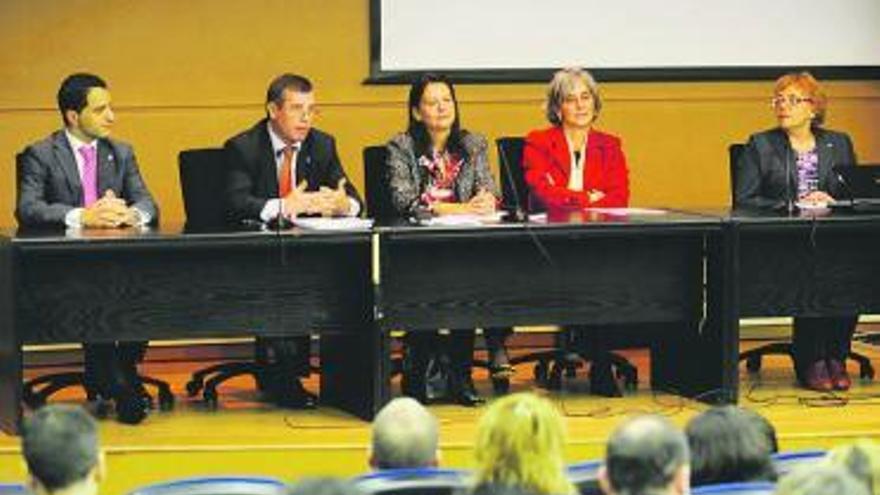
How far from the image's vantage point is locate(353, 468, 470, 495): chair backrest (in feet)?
13.1

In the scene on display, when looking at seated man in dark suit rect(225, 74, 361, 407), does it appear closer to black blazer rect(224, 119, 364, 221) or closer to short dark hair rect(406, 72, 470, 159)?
black blazer rect(224, 119, 364, 221)

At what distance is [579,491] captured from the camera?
4215mm

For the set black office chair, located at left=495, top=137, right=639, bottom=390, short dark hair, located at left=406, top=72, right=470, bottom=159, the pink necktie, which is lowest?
black office chair, located at left=495, top=137, right=639, bottom=390

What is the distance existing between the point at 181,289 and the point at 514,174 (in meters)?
1.63

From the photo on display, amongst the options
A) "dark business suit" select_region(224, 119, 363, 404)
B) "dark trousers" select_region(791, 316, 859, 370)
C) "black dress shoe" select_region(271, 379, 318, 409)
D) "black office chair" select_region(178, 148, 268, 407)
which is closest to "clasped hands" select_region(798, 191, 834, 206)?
"dark trousers" select_region(791, 316, 859, 370)

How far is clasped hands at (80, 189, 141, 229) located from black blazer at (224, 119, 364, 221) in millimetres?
419

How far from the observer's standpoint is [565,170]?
24.7ft

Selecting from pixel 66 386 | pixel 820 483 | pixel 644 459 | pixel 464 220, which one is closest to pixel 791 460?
pixel 644 459

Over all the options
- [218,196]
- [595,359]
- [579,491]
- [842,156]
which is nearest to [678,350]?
[595,359]

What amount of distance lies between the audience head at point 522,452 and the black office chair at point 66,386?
311 cm

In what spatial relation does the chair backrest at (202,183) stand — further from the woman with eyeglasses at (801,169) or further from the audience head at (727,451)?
the audience head at (727,451)

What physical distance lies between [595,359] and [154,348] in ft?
7.12

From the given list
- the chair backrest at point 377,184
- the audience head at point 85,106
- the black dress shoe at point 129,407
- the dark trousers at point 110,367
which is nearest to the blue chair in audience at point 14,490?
the black dress shoe at point 129,407

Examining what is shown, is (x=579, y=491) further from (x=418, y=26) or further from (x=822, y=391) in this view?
(x=418, y=26)
